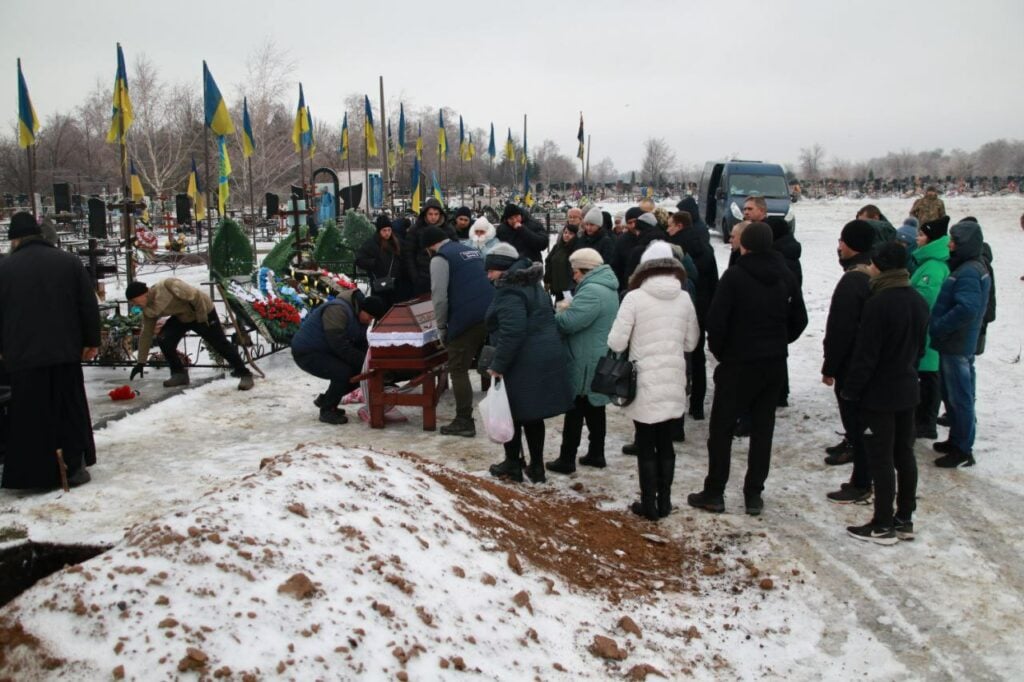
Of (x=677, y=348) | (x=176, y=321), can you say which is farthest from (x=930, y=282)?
(x=176, y=321)

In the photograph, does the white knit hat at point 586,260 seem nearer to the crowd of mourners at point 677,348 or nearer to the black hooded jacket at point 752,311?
the crowd of mourners at point 677,348

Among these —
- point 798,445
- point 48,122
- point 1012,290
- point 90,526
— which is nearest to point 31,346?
point 90,526

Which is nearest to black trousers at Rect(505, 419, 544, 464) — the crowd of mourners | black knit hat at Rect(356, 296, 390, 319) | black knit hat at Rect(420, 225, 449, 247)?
the crowd of mourners

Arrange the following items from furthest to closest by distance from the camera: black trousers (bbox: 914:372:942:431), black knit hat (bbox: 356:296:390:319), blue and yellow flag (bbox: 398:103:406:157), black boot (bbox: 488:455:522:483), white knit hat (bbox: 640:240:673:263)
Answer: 1. blue and yellow flag (bbox: 398:103:406:157)
2. black knit hat (bbox: 356:296:390:319)
3. black trousers (bbox: 914:372:942:431)
4. black boot (bbox: 488:455:522:483)
5. white knit hat (bbox: 640:240:673:263)

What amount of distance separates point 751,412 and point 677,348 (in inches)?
26.3

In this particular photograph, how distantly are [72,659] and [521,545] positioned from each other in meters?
2.16

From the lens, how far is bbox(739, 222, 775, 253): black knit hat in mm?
5039

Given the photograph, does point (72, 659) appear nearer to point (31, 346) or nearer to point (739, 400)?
point (31, 346)

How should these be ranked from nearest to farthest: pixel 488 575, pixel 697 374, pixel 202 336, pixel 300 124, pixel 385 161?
pixel 488 575 < pixel 697 374 < pixel 202 336 < pixel 300 124 < pixel 385 161

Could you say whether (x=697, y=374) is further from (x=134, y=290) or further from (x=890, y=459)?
(x=134, y=290)

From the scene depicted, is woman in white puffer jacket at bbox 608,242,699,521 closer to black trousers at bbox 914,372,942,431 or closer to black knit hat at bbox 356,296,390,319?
black trousers at bbox 914,372,942,431

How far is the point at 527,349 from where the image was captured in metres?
5.60

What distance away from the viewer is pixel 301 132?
15656 millimetres

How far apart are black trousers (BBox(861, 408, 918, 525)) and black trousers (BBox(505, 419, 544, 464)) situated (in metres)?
2.13
